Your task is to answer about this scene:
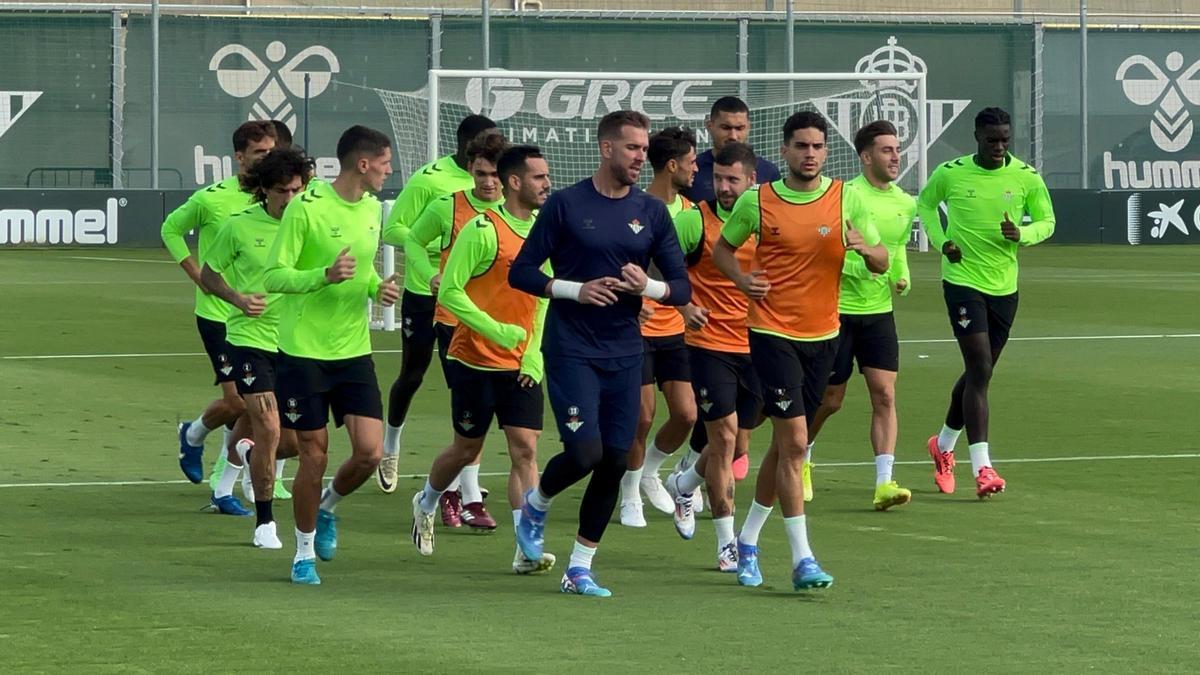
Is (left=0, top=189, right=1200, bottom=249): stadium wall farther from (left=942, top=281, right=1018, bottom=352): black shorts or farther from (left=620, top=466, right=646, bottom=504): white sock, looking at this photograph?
(left=620, top=466, right=646, bottom=504): white sock

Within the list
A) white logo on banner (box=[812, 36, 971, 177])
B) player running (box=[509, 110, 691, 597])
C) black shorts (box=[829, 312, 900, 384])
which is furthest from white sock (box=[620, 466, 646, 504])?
white logo on banner (box=[812, 36, 971, 177])

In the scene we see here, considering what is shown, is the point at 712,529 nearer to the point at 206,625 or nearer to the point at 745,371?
the point at 745,371

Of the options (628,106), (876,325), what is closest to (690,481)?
(876,325)

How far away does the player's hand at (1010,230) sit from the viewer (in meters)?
12.8

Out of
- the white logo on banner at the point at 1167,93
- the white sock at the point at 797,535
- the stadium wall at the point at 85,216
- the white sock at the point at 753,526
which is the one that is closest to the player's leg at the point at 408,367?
the white sock at the point at 753,526

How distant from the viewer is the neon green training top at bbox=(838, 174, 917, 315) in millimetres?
12102

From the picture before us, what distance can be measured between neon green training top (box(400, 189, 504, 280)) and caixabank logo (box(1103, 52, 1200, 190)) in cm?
3005

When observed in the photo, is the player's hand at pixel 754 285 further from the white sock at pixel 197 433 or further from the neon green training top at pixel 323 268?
the white sock at pixel 197 433

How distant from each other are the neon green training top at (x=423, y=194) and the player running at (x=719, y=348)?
2002mm

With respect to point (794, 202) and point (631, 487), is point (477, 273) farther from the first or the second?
point (631, 487)

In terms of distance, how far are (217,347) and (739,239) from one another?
3470 mm

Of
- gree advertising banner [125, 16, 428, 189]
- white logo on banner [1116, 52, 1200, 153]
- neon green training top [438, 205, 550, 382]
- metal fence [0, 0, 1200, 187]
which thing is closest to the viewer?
neon green training top [438, 205, 550, 382]

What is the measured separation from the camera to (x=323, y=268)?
9.69m

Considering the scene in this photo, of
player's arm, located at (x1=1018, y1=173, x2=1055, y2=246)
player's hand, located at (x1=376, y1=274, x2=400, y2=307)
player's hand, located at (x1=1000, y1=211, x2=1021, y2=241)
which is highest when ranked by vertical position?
player's arm, located at (x1=1018, y1=173, x2=1055, y2=246)
